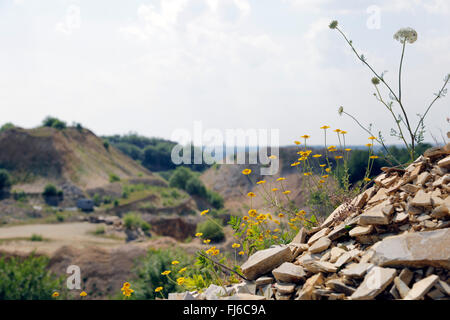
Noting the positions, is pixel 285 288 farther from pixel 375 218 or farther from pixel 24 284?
pixel 24 284

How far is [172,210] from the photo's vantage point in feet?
121

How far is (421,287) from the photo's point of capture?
106 inches

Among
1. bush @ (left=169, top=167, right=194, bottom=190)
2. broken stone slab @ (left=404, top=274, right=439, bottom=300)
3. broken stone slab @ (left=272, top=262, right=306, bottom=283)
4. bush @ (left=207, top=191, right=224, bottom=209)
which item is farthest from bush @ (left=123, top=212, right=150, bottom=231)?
broken stone slab @ (left=404, top=274, right=439, bottom=300)

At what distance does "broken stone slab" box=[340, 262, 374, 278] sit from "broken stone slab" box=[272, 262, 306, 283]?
1.21ft

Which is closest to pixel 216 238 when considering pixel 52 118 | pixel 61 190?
pixel 61 190

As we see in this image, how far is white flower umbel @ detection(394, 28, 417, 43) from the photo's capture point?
456 centimetres

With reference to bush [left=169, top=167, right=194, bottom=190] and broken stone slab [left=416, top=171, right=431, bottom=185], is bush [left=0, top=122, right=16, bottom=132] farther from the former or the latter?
broken stone slab [left=416, top=171, right=431, bottom=185]

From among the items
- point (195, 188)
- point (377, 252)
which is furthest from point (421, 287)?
point (195, 188)

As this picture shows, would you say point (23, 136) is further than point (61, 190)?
Yes

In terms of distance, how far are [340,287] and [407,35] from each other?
3115 mm

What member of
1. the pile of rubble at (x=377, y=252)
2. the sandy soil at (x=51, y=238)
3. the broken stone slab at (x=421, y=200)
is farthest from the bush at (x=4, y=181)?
the broken stone slab at (x=421, y=200)

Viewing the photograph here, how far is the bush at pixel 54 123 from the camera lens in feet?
168
